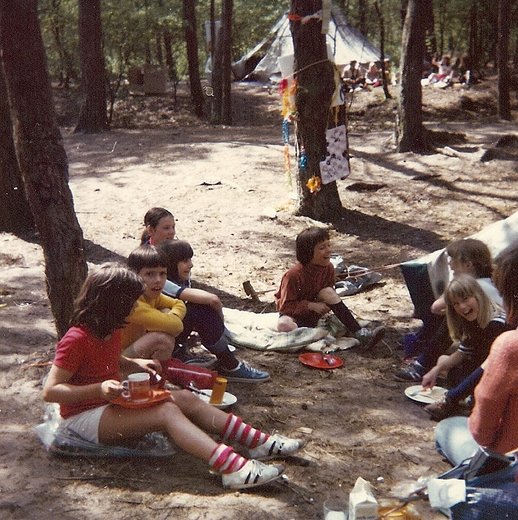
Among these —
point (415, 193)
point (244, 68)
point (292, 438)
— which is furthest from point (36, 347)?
point (244, 68)

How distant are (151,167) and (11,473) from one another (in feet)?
27.8

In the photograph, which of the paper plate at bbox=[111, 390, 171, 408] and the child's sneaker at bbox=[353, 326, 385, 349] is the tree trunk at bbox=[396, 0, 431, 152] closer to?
the child's sneaker at bbox=[353, 326, 385, 349]

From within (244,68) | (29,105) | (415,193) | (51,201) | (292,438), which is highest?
(244,68)

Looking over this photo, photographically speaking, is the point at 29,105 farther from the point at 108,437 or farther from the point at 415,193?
the point at 415,193

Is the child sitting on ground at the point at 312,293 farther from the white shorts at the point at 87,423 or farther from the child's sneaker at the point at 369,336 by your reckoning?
the white shorts at the point at 87,423

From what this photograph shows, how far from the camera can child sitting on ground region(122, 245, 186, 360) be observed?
154 inches

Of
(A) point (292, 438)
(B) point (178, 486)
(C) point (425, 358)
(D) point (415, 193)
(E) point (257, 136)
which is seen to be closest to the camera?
(B) point (178, 486)

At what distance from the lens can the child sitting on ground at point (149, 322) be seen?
391cm

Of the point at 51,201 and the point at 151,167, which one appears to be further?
the point at 151,167

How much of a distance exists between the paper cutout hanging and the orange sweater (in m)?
5.52

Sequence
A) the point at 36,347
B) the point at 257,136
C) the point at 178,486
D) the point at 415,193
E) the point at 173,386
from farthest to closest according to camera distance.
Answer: the point at 257,136 → the point at 415,193 → the point at 36,347 → the point at 173,386 → the point at 178,486

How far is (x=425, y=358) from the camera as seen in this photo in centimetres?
452

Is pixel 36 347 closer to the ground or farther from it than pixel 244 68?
closer to the ground

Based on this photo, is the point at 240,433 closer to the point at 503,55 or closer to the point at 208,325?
the point at 208,325
